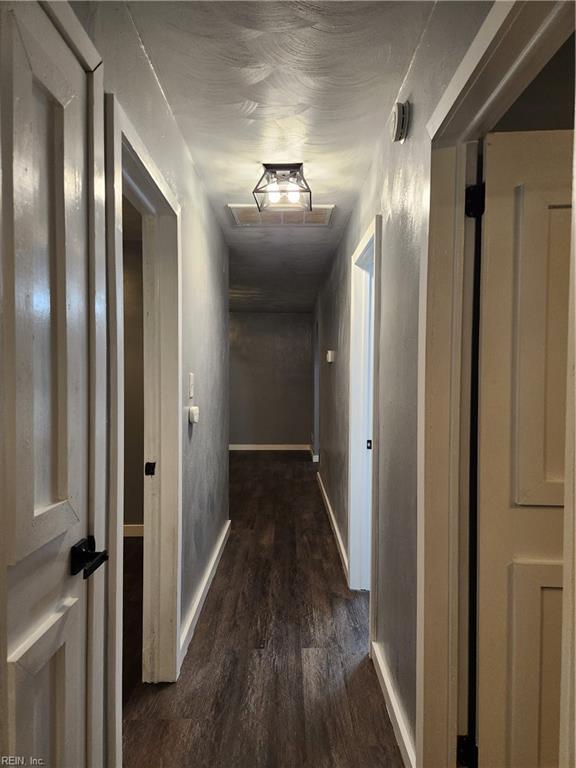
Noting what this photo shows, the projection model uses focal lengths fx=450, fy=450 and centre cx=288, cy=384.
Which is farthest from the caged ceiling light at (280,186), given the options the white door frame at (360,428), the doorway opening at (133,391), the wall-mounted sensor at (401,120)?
the doorway opening at (133,391)

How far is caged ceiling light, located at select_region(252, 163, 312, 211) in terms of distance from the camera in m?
2.35

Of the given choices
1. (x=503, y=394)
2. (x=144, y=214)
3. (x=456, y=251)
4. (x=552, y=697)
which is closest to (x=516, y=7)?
(x=456, y=251)

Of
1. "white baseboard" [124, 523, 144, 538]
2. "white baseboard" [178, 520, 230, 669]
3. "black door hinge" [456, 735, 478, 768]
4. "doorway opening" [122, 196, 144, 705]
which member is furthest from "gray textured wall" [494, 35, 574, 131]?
"white baseboard" [124, 523, 144, 538]

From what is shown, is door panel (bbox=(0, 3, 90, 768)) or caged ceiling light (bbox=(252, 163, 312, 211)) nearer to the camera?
door panel (bbox=(0, 3, 90, 768))

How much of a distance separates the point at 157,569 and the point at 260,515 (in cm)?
257

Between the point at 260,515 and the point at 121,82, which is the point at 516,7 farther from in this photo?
the point at 260,515

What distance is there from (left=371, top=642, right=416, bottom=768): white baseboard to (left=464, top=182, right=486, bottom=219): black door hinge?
170 centimetres

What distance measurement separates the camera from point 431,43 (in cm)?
136

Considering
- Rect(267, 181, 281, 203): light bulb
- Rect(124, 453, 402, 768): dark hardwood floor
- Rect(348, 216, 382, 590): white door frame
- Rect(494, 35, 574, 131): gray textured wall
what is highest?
Rect(267, 181, 281, 203): light bulb

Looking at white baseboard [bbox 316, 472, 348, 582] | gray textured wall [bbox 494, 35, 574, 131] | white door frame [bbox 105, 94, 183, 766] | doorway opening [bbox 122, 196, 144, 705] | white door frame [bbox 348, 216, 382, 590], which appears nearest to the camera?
gray textured wall [bbox 494, 35, 574, 131]

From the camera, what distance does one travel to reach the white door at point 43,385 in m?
0.76

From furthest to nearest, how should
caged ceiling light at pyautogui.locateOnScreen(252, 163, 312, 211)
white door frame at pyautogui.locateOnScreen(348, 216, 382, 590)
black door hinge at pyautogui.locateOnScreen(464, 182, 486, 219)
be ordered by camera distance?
white door frame at pyautogui.locateOnScreen(348, 216, 382, 590)
caged ceiling light at pyautogui.locateOnScreen(252, 163, 312, 211)
black door hinge at pyautogui.locateOnScreen(464, 182, 486, 219)

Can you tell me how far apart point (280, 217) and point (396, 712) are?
279 cm

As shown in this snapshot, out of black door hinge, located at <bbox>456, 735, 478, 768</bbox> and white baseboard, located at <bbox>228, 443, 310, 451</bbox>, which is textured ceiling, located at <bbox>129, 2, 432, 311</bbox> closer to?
black door hinge, located at <bbox>456, 735, 478, 768</bbox>
